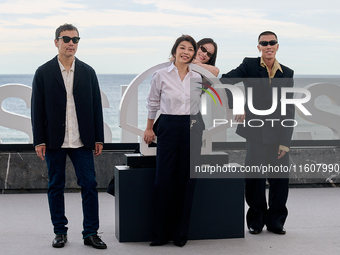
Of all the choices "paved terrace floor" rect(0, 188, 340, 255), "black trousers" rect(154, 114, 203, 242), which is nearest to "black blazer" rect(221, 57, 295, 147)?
"black trousers" rect(154, 114, 203, 242)

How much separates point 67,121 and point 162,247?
3.49ft

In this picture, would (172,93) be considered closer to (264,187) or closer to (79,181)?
(79,181)

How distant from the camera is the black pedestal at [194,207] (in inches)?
149

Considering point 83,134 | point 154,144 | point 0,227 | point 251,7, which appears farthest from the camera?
point 251,7

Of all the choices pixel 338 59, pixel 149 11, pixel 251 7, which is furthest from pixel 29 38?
pixel 338 59

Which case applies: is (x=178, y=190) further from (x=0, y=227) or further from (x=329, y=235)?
(x=0, y=227)

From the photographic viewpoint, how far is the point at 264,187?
4094 millimetres

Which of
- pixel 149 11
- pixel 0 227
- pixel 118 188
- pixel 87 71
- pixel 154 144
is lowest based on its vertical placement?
pixel 0 227

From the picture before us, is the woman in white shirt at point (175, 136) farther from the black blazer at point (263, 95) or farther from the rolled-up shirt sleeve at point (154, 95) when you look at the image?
the black blazer at point (263, 95)

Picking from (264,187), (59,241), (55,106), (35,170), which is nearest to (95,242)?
(59,241)

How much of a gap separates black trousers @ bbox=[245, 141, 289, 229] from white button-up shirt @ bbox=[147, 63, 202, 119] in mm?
718

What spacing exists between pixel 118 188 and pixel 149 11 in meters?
34.0

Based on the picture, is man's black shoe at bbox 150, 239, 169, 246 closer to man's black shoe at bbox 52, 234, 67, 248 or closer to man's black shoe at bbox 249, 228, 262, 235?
man's black shoe at bbox 52, 234, 67, 248

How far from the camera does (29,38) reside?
36719 millimetres
